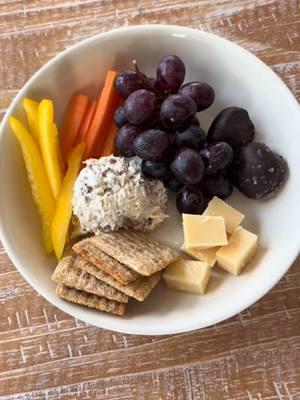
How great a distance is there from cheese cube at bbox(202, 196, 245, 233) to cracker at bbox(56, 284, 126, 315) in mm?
251

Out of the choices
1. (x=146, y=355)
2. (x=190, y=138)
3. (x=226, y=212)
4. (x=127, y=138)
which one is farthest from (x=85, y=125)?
(x=146, y=355)

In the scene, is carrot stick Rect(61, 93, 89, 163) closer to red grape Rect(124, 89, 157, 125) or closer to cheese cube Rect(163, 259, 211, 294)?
red grape Rect(124, 89, 157, 125)

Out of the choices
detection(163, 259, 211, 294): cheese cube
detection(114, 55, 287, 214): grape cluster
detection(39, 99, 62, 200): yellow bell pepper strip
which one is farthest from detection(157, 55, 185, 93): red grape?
detection(163, 259, 211, 294): cheese cube

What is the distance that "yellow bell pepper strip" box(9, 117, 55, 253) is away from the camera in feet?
4.21

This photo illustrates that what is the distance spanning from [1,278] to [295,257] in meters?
0.58

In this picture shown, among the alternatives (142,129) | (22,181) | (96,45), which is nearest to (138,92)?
(142,129)

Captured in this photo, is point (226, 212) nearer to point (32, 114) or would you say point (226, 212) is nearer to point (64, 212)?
point (64, 212)

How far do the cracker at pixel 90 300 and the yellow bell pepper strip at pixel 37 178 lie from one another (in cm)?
13

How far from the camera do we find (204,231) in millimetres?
1234

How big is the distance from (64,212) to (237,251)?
0.34 m

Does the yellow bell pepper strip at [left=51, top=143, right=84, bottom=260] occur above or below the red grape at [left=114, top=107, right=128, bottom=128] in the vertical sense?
below

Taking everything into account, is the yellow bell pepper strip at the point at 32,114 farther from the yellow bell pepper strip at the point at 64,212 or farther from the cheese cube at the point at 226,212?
the cheese cube at the point at 226,212

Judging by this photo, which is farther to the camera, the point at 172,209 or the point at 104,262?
the point at 172,209

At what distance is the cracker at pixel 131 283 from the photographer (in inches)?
46.1
